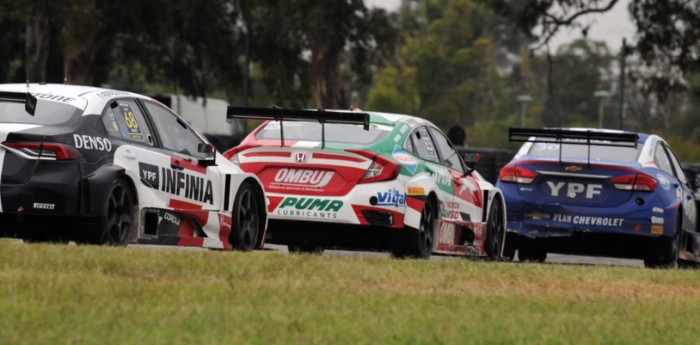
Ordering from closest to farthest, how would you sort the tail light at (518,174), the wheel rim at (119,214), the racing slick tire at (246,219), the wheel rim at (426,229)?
the wheel rim at (119,214)
the racing slick tire at (246,219)
the wheel rim at (426,229)
the tail light at (518,174)

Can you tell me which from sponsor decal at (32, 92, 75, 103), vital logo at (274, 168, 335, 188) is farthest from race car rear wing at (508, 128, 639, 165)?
sponsor decal at (32, 92, 75, 103)

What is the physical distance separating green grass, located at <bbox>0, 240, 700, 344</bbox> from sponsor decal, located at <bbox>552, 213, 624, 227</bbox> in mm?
4366

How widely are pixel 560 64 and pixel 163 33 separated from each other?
282 ft

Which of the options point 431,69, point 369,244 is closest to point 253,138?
point 369,244

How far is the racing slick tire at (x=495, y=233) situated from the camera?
1723 centimetres

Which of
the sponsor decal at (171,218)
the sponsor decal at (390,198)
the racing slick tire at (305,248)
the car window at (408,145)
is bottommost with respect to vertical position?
the racing slick tire at (305,248)

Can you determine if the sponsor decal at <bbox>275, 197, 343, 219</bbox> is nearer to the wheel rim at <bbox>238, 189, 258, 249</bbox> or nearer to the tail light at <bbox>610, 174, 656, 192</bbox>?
the wheel rim at <bbox>238, 189, 258, 249</bbox>

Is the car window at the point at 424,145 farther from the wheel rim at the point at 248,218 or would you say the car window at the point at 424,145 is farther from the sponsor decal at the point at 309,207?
the wheel rim at the point at 248,218

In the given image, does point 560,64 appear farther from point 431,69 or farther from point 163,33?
point 163,33

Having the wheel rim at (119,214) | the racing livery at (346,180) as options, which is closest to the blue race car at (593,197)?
the racing livery at (346,180)

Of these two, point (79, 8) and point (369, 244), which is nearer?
point (369, 244)

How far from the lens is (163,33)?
52.1 meters

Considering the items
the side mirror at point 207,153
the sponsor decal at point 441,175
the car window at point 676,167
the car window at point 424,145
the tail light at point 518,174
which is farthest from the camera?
the car window at point 676,167

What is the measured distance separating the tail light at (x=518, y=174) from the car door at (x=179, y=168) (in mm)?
4345
